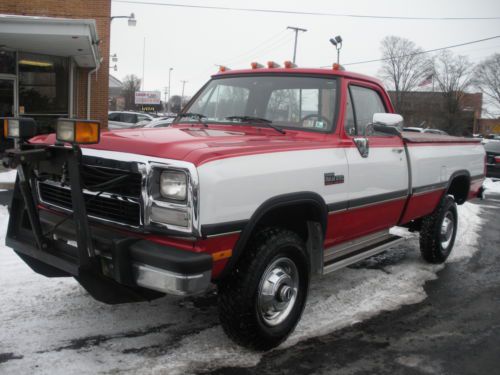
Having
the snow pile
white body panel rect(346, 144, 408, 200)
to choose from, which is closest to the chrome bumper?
white body panel rect(346, 144, 408, 200)

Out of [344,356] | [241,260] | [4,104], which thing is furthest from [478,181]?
[4,104]

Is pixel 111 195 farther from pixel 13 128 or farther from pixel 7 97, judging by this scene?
pixel 7 97

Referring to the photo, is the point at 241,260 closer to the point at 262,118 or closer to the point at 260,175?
the point at 260,175

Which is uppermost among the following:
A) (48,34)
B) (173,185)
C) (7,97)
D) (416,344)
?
(48,34)

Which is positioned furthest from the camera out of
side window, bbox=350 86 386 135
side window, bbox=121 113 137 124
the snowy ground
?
side window, bbox=121 113 137 124

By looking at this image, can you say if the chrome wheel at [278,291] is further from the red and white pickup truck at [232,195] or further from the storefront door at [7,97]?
the storefront door at [7,97]

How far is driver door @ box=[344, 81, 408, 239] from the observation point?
13.7 feet

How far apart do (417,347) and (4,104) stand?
13096 millimetres

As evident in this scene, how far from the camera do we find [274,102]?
4488 mm

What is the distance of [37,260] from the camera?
134 inches

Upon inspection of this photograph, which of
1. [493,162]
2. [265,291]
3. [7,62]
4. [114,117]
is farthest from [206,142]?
[114,117]

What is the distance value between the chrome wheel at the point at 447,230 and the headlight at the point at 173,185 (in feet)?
13.4

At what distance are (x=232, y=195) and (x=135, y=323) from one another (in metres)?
1.53

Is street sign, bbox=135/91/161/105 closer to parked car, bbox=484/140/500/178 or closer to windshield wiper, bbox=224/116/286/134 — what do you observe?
parked car, bbox=484/140/500/178
